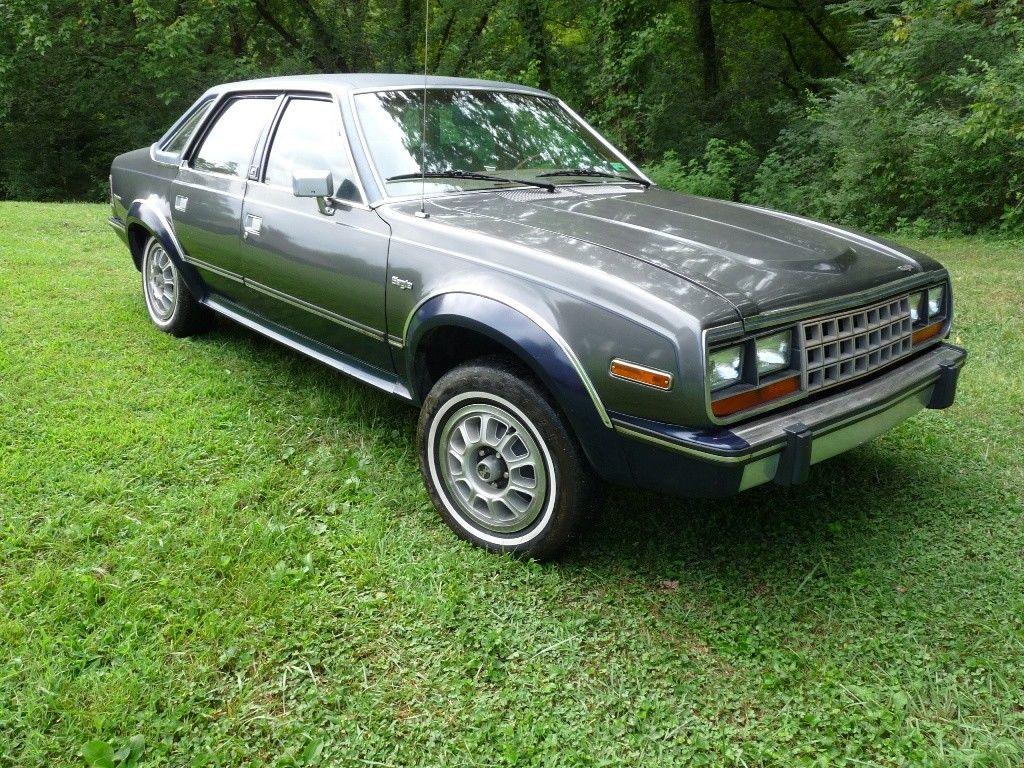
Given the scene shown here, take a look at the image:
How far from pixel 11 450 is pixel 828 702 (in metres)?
3.53

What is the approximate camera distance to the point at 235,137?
14.7 feet

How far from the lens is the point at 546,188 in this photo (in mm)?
3768

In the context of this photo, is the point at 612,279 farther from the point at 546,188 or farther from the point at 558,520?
the point at 546,188

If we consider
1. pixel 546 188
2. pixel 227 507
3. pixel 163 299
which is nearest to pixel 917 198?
pixel 546 188

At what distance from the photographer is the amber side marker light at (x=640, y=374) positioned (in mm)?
2477

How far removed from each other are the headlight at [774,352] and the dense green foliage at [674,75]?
26.0ft

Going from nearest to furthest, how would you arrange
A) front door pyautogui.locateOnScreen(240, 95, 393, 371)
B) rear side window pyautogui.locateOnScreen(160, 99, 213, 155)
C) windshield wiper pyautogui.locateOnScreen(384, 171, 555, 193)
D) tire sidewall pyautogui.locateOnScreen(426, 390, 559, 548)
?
tire sidewall pyautogui.locateOnScreen(426, 390, 559, 548), front door pyautogui.locateOnScreen(240, 95, 393, 371), windshield wiper pyautogui.locateOnScreen(384, 171, 555, 193), rear side window pyautogui.locateOnScreen(160, 99, 213, 155)

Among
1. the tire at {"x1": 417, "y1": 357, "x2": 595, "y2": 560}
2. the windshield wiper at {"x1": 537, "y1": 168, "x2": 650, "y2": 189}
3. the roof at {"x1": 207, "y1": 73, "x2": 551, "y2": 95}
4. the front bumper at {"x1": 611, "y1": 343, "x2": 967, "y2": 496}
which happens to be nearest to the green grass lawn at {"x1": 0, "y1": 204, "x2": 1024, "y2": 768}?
the tire at {"x1": 417, "y1": 357, "x2": 595, "y2": 560}

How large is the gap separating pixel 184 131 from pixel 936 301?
4.29m

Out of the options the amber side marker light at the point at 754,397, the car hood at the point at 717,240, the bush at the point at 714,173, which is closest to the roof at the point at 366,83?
the car hood at the point at 717,240

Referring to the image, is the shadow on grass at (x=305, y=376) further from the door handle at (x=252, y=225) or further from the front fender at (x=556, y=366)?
the front fender at (x=556, y=366)

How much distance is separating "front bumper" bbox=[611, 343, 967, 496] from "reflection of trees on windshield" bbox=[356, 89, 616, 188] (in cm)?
167

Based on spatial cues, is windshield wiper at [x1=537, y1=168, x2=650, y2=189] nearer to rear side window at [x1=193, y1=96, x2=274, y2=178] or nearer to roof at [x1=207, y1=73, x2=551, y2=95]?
roof at [x1=207, y1=73, x2=551, y2=95]

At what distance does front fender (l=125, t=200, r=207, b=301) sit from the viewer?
4.76 meters
